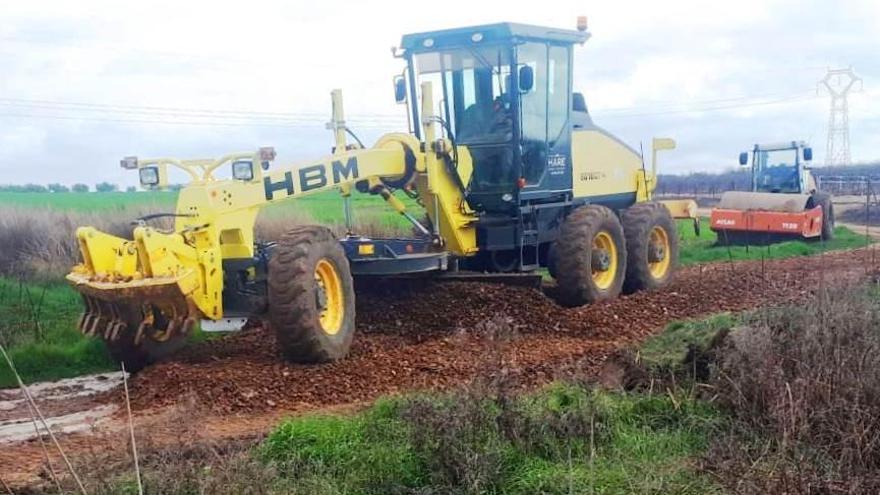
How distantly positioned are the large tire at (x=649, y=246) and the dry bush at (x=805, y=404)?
5951 millimetres

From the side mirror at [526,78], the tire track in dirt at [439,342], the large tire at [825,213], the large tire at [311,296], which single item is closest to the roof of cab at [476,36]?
the side mirror at [526,78]

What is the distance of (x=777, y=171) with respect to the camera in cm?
2383

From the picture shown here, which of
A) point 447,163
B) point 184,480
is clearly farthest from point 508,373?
point 447,163

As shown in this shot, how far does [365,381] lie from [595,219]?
459cm

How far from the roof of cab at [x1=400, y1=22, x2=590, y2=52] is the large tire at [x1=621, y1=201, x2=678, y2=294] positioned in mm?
2824

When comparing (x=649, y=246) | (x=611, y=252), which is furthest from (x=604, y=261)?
(x=649, y=246)

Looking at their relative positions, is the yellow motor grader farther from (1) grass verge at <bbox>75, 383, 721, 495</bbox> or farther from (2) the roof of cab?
(1) grass verge at <bbox>75, 383, 721, 495</bbox>

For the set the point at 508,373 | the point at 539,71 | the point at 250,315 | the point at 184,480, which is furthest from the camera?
the point at 539,71

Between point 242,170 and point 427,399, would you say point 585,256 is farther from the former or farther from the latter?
point 427,399

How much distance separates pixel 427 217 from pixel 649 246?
3859mm

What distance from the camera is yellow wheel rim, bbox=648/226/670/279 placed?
13.3 metres

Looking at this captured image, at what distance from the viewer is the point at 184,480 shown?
491 cm

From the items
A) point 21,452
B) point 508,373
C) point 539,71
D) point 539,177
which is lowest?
point 21,452

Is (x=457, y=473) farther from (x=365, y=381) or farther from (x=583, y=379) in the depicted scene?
(x=365, y=381)
